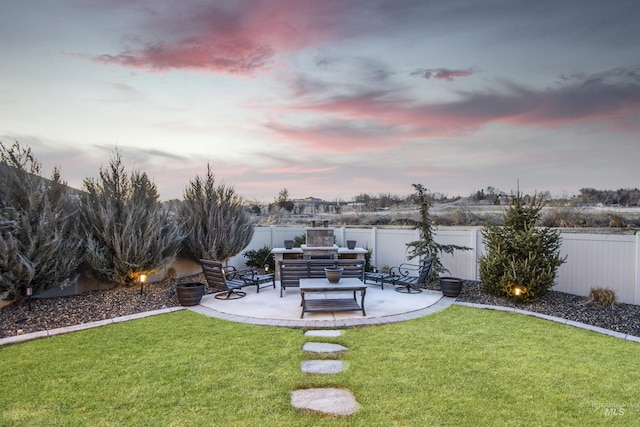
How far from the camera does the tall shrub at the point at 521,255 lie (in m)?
6.77

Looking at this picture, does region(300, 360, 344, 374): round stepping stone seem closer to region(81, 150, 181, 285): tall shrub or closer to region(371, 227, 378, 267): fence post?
region(81, 150, 181, 285): tall shrub

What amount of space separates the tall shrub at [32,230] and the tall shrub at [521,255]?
28.3ft

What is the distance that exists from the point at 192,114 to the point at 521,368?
32.0 ft

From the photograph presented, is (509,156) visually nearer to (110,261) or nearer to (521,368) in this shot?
(521,368)

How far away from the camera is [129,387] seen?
11.4ft

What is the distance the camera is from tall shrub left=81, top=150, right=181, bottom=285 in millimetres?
7227

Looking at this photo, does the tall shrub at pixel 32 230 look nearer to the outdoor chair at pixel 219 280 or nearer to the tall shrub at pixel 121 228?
the tall shrub at pixel 121 228

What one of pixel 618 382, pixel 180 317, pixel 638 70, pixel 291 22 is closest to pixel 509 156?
pixel 638 70

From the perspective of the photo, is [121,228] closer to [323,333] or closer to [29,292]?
[29,292]

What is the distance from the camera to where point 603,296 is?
653 cm

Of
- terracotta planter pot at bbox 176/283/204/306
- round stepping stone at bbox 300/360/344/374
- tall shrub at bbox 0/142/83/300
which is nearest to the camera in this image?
Result: round stepping stone at bbox 300/360/344/374

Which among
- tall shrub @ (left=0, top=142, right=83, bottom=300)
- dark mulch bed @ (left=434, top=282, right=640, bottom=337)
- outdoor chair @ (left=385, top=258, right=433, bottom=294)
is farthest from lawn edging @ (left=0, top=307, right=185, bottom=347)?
dark mulch bed @ (left=434, top=282, right=640, bottom=337)

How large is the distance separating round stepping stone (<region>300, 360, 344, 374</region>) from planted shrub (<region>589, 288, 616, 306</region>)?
18.8 feet

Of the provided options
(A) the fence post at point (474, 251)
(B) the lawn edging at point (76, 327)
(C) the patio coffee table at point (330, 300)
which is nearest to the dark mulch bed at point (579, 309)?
(A) the fence post at point (474, 251)
